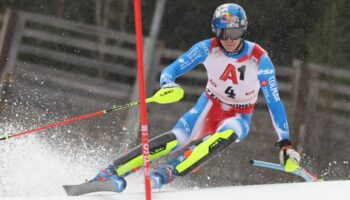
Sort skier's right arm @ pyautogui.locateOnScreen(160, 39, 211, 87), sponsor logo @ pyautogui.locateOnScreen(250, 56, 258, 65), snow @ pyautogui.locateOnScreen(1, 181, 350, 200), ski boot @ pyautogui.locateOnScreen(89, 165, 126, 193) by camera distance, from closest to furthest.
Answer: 1. snow @ pyautogui.locateOnScreen(1, 181, 350, 200)
2. ski boot @ pyautogui.locateOnScreen(89, 165, 126, 193)
3. skier's right arm @ pyautogui.locateOnScreen(160, 39, 211, 87)
4. sponsor logo @ pyautogui.locateOnScreen(250, 56, 258, 65)

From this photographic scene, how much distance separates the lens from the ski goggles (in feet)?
14.7

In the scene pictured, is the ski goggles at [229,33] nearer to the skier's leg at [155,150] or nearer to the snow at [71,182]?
the skier's leg at [155,150]

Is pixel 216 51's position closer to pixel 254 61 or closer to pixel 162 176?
pixel 254 61

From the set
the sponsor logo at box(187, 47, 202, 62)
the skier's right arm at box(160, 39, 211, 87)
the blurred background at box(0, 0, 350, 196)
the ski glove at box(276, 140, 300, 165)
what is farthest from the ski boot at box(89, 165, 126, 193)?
the blurred background at box(0, 0, 350, 196)

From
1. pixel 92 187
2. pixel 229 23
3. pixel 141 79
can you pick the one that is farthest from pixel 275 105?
pixel 141 79

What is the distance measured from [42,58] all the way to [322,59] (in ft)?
12.3

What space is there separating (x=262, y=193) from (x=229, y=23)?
1278 mm

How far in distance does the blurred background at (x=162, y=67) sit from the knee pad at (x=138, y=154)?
4123 millimetres

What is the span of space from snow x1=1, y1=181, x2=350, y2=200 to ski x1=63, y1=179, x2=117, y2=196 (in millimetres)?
335

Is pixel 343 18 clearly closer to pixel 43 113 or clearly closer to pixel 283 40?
pixel 283 40

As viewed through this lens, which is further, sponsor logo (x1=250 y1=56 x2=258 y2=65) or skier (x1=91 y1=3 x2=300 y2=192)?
sponsor logo (x1=250 y1=56 x2=258 y2=65)

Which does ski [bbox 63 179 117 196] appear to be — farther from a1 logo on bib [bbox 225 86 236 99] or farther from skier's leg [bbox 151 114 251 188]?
a1 logo on bib [bbox 225 86 236 99]

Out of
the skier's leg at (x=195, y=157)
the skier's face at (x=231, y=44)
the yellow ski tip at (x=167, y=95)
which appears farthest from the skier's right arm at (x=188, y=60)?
the skier's leg at (x=195, y=157)

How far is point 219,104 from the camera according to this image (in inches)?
191
